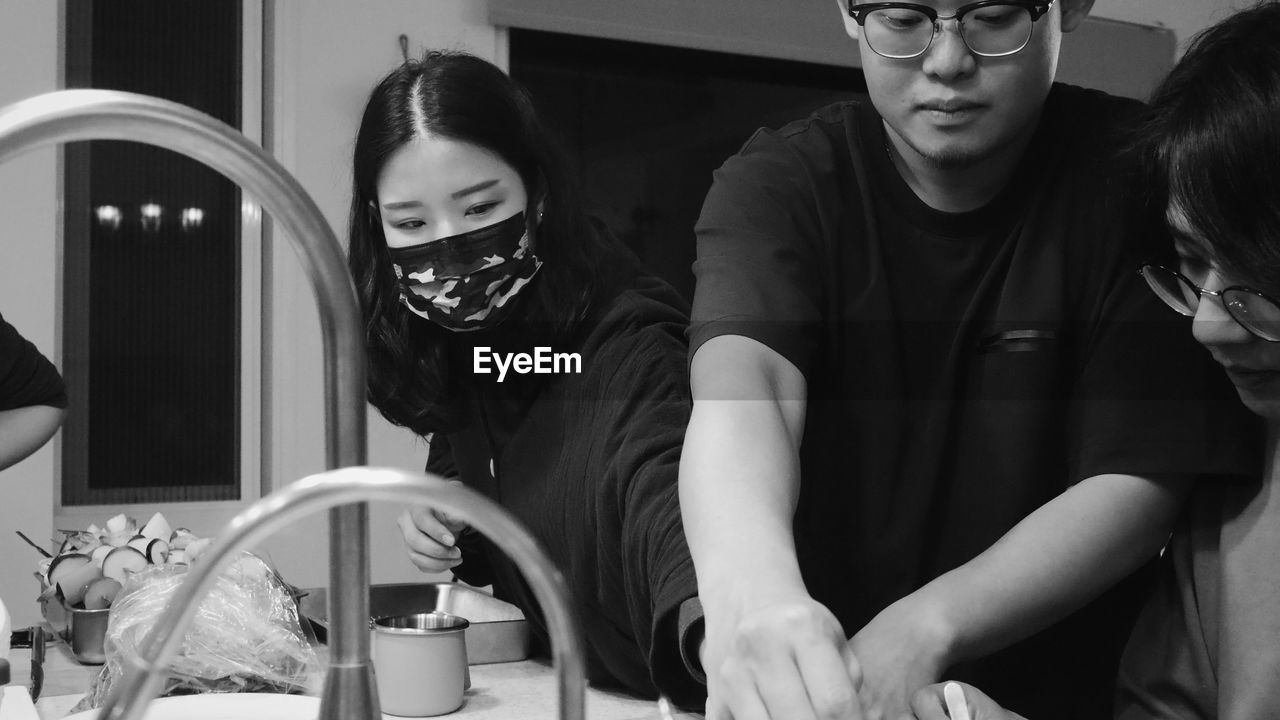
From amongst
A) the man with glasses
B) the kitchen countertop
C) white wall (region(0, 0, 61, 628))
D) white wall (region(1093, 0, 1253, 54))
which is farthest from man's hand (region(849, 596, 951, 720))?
white wall (region(0, 0, 61, 628))

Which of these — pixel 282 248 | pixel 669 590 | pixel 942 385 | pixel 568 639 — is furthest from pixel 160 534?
pixel 282 248

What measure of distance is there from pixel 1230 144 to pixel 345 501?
0.59 metres

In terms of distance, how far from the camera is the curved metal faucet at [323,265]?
276mm

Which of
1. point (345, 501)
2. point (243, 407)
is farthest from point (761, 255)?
point (243, 407)

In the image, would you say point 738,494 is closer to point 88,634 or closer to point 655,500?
point 655,500

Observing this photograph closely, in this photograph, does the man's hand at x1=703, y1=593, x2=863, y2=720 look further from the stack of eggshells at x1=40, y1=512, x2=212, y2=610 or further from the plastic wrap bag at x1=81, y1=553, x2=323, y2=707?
the stack of eggshells at x1=40, y1=512, x2=212, y2=610

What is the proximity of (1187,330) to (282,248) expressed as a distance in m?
1.53

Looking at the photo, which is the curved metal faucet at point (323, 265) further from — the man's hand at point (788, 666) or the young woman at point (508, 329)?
the young woman at point (508, 329)

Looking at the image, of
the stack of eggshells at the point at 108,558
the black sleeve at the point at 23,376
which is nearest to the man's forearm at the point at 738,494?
the stack of eggshells at the point at 108,558

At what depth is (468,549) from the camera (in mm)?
1042

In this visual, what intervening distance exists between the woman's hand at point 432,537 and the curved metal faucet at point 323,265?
0.66 m

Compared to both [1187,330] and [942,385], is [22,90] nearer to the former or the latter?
[942,385]

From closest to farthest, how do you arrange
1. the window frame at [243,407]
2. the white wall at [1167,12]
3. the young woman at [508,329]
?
the young woman at [508,329]
the white wall at [1167,12]
the window frame at [243,407]

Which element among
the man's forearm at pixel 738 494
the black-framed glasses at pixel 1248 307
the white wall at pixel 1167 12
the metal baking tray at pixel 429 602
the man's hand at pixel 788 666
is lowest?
the metal baking tray at pixel 429 602
